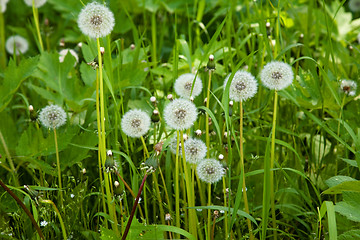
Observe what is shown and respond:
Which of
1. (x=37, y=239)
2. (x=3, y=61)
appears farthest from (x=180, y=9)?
(x=37, y=239)

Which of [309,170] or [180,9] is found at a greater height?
[180,9]

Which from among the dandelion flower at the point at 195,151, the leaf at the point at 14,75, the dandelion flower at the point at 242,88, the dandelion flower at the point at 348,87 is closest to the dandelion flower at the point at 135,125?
the dandelion flower at the point at 195,151

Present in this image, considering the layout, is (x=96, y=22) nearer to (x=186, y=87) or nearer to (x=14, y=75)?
(x=186, y=87)

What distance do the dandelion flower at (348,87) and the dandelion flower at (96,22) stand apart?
83cm

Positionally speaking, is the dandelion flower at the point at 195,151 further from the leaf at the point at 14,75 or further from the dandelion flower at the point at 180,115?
the leaf at the point at 14,75

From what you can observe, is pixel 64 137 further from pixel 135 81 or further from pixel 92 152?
pixel 135 81

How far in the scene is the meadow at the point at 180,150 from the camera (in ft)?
3.99

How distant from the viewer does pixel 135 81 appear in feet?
5.66

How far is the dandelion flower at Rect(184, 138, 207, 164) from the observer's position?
4.10 ft

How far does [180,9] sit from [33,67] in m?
1.25

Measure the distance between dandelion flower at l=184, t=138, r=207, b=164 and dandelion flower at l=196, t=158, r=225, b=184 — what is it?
0.03 m

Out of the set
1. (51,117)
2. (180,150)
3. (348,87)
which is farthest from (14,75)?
(348,87)

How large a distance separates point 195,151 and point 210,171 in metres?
0.07

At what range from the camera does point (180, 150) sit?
1.33 m
